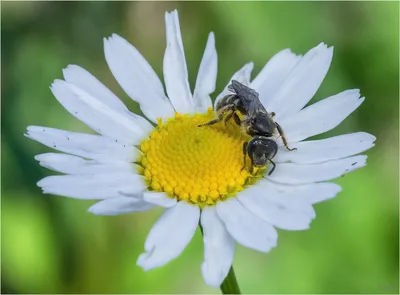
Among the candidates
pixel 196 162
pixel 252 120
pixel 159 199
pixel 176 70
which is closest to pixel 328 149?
pixel 252 120

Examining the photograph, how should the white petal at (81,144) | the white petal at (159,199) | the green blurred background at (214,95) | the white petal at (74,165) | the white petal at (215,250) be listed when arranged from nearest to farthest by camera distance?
the white petal at (215,250)
the white petal at (159,199)
the white petal at (74,165)
the white petal at (81,144)
the green blurred background at (214,95)

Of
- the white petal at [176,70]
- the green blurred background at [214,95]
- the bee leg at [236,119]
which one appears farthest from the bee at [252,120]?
the green blurred background at [214,95]

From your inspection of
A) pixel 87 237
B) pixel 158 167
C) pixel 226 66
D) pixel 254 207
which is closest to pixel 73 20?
pixel 226 66

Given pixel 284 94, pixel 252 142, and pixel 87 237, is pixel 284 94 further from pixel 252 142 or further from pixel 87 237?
pixel 87 237

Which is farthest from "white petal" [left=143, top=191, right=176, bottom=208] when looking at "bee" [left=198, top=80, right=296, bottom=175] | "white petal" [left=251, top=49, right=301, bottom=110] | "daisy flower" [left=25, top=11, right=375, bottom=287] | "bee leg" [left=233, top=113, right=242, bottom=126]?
"white petal" [left=251, top=49, right=301, bottom=110]

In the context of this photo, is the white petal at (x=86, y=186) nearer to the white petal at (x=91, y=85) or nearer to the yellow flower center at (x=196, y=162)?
the yellow flower center at (x=196, y=162)

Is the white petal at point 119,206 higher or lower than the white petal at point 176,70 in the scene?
lower

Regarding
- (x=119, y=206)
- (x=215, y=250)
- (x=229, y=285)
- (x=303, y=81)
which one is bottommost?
(x=229, y=285)

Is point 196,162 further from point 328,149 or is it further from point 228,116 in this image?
point 328,149
